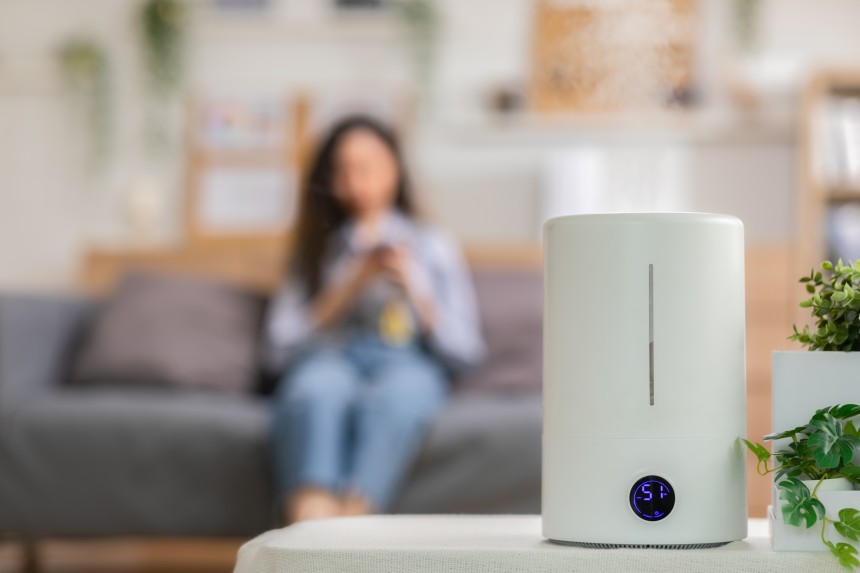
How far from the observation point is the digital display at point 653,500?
2.69ft

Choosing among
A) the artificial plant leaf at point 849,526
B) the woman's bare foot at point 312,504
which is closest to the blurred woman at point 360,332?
the woman's bare foot at point 312,504

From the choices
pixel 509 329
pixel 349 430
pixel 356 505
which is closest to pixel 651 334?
pixel 356 505

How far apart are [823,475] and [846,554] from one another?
7cm

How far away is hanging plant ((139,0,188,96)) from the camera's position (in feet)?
12.6

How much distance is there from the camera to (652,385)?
2.70 ft

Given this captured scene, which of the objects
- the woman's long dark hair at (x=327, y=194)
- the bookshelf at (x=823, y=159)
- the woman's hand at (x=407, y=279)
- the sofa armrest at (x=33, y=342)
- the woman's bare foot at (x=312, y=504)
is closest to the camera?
the woman's bare foot at (x=312, y=504)

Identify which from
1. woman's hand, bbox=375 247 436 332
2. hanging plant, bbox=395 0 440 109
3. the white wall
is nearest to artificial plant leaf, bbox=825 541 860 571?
woman's hand, bbox=375 247 436 332

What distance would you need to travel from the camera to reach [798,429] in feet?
2.68

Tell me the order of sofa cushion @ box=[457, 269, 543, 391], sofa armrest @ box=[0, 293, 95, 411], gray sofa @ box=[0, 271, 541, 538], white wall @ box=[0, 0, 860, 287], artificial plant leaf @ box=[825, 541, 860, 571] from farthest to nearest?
white wall @ box=[0, 0, 860, 287] → sofa cushion @ box=[457, 269, 543, 391] → sofa armrest @ box=[0, 293, 95, 411] → gray sofa @ box=[0, 271, 541, 538] → artificial plant leaf @ box=[825, 541, 860, 571]

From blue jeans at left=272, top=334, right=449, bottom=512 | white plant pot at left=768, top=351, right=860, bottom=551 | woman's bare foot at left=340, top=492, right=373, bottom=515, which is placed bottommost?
woman's bare foot at left=340, top=492, right=373, bottom=515

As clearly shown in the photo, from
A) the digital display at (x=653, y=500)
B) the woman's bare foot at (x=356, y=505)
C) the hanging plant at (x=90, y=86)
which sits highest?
the hanging plant at (x=90, y=86)

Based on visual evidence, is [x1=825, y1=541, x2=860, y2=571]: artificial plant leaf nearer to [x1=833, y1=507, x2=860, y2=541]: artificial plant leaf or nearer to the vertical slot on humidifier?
[x1=833, y1=507, x2=860, y2=541]: artificial plant leaf

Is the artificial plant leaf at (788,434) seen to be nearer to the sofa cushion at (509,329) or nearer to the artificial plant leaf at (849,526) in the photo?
the artificial plant leaf at (849,526)

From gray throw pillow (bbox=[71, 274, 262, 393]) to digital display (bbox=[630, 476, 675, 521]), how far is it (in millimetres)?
1914
